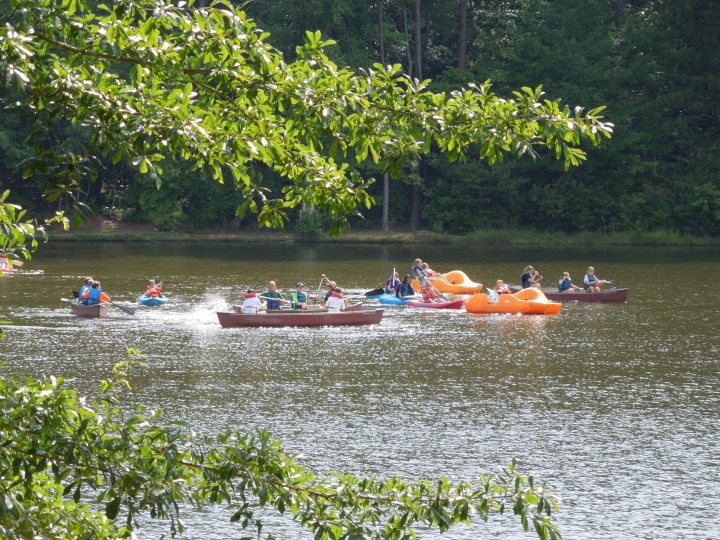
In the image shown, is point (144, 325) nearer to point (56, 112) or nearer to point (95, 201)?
point (56, 112)

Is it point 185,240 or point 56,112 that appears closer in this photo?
point 56,112

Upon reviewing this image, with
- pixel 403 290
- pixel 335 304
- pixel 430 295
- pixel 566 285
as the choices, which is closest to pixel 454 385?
pixel 335 304

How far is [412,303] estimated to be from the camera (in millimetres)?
33031

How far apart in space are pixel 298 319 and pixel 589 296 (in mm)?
9795

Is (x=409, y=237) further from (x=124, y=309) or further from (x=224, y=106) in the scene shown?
(x=224, y=106)

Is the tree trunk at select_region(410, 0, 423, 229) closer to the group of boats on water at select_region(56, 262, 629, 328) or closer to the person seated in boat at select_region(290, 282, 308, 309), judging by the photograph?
the group of boats on water at select_region(56, 262, 629, 328)

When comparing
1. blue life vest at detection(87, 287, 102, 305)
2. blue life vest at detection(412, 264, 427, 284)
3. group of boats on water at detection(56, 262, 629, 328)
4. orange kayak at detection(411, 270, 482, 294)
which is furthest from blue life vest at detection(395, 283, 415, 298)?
blue life vest at detection(87, 287, 102, 305)

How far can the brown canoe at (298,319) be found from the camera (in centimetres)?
2808

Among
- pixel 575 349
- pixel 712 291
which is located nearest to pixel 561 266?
pixel 712 291

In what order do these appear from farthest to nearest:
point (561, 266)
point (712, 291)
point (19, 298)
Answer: point (561, 266) → point (712, 291) → point (19, 298)

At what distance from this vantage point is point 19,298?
1271 inches

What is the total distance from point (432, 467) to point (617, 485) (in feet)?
8.24

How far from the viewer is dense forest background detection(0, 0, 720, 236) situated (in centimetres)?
5672

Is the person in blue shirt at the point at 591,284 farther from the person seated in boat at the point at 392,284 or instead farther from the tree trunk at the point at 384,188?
the tree trunk at the point at 384,188
